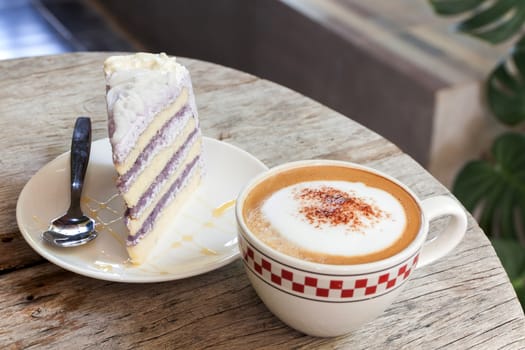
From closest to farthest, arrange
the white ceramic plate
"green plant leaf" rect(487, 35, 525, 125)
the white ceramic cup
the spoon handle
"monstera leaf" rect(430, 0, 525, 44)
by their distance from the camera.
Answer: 1. the white ceramic cup
2. the white ceramic plate
3. the spoon handle
4. "monstera leaf" rect(430, 0, 525, 44)
5. "green plant leaf" rect(487, 35, 525, 125)

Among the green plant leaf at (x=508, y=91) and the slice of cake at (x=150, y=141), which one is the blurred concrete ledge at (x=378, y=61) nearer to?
the green plant leaf at (x=508, y=91)

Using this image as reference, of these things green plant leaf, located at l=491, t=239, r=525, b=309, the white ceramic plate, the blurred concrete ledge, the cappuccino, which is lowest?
green plant leaf, located at l=491, t=239, r=525, b=309

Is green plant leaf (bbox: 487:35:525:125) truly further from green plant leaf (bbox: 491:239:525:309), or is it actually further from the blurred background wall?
green plant leaf (bbox: 491:239:525:309)

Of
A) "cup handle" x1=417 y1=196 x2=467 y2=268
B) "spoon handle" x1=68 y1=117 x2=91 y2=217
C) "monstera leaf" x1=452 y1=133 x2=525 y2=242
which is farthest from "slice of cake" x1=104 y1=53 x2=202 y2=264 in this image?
"monstera leaf" x1=452 y1=133 x2=525 y2=242

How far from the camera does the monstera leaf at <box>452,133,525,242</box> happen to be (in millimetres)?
2025

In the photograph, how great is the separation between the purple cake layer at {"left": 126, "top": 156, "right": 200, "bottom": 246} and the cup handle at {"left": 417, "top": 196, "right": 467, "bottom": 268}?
0.36 meters

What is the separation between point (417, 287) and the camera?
2.95ft

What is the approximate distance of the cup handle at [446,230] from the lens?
80 centimetres

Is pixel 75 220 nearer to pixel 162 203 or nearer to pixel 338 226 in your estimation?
pixel 162 203

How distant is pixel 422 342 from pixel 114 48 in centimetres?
299

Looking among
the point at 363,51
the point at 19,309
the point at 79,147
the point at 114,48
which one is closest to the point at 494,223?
the point at 363,51

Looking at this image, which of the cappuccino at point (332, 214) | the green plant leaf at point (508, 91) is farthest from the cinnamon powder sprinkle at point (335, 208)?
the green plant leaf at point (508, 91)

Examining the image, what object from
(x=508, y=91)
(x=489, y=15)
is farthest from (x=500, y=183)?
(x=489, y=15)

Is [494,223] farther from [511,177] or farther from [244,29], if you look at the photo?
[244,29]
